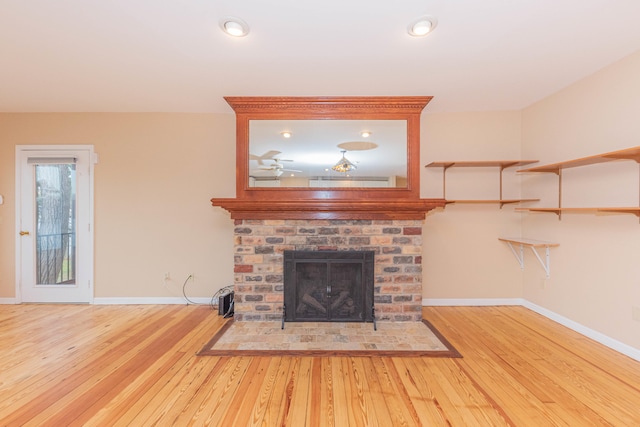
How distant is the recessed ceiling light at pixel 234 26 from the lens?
182 centimetres

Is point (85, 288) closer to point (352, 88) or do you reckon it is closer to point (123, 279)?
point (123, 279)

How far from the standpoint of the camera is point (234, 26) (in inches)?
73.6

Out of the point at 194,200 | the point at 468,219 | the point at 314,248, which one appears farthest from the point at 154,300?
the point at 468,219

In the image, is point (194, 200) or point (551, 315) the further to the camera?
point (194, 200)

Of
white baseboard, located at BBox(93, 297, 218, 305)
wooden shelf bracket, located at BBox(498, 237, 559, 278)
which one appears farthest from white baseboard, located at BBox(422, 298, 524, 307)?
white baseboard, located at BBox(93, 297, 218, 305)

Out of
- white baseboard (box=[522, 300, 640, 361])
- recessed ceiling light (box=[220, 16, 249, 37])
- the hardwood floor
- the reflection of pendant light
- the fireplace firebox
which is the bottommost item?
the hardwood floor

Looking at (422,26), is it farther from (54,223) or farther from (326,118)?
(54,223)

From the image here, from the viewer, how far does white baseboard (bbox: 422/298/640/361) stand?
91.4 inches

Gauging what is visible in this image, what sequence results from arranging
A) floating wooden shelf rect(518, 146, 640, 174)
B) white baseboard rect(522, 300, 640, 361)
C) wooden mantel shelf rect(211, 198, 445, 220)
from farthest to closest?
wooden mantel shelf rect(211, 198, 445, 220), white baseboard rect(522, 300, 640, 361), floating wooden shelf rect(518, 146, 640, 174)

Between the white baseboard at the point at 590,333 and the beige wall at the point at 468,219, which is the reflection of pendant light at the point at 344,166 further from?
the white baseboard at the point at 590,333

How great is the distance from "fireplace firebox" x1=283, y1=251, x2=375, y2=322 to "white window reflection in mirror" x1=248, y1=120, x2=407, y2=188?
754 mm

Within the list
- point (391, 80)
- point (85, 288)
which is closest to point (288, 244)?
point (391, 80)

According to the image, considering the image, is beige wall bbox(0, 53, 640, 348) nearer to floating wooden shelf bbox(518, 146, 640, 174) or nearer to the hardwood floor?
floating wooden shelf bbox(518, 146, 640, 174)

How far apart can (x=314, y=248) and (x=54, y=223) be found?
10.8ft
